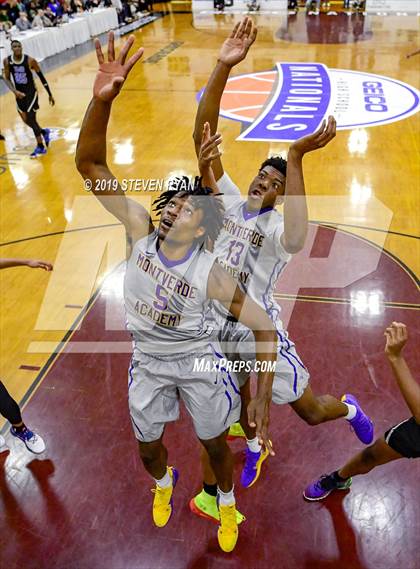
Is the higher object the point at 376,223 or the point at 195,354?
the point at 195,354

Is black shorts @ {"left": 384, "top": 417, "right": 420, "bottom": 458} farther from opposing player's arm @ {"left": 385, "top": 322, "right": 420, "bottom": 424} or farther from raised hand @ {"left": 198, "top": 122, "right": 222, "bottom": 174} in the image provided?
raised hand @ {"left": 198, "top": 122, "right": 222, "bottom": 174}

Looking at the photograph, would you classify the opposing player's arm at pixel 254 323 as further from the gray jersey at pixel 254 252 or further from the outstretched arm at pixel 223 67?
the outstretched arm at pixel 223 67

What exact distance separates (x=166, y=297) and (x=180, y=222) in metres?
0.39

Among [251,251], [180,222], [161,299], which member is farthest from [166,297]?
[251,251]

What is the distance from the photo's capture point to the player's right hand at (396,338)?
2428 mm

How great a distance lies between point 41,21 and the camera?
15.7 m

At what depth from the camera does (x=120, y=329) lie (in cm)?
492

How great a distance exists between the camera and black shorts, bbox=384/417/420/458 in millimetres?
2666

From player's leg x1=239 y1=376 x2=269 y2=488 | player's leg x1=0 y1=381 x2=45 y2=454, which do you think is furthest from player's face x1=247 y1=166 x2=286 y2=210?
player's leg x1=0 y1=381 x2=45 y2=454

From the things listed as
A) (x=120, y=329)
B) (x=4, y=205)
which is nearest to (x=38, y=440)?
(x=120, y=329)

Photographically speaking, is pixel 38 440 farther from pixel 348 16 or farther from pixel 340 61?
pixel 348 16

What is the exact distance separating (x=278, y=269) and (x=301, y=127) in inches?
284

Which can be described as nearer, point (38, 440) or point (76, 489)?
point (76, 489)

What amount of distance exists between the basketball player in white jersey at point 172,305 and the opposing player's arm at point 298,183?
16.0 inches
